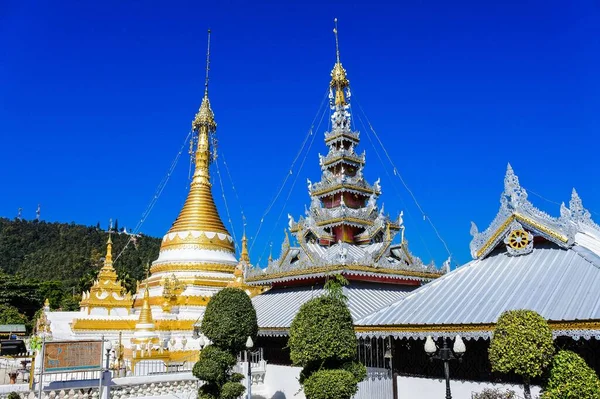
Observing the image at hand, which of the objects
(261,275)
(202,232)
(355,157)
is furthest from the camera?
(202,232)

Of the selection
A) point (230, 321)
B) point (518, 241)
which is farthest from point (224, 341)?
point (518, 241)

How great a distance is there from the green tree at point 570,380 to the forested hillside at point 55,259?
64399 millimetres

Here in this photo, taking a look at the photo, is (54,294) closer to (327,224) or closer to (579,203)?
(327,224)

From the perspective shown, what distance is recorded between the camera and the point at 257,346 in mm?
22250

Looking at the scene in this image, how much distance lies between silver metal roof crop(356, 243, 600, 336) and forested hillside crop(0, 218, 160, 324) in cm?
5924

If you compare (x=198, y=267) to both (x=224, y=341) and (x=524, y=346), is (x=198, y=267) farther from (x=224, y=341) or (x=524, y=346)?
(x=524, y=346)

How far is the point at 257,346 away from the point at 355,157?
1010 cm

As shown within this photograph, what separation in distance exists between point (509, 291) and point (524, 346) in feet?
11.9

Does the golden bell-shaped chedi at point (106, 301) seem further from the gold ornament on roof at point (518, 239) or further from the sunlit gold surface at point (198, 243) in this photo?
the gold ornament on roof at point (518, 239)

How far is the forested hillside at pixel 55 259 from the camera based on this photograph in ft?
214

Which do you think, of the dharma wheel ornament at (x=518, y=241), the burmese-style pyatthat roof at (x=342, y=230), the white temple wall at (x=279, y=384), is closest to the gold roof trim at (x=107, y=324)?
the burmese-style pyatthat roof at (x=342, y=230)

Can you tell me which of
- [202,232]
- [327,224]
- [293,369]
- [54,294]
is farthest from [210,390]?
[54,294]

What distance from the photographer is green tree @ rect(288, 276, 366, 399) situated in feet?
39.5

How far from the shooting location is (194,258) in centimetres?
4034
